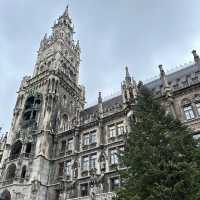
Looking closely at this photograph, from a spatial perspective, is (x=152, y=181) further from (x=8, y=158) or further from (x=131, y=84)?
(x=8, y=158)

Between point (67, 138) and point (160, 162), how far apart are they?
2065 cm

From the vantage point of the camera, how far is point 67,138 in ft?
106

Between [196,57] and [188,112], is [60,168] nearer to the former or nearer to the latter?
[188,112]

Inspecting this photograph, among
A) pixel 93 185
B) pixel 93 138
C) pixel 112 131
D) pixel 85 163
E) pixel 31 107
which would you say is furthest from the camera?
pixel 31 107

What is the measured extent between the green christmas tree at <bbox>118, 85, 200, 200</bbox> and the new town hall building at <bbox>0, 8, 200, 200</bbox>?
6.57 meters

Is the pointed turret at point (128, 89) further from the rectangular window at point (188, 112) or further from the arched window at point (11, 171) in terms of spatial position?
the arched window at point (11, 171)

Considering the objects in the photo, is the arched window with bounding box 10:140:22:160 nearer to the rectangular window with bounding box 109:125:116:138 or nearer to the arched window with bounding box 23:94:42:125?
the arched window with bounding box 23:94:42:125

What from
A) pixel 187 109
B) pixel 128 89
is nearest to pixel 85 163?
pixel 128 89

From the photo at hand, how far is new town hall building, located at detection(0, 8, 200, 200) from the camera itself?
25.6 m

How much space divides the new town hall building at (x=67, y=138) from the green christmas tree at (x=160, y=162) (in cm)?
657

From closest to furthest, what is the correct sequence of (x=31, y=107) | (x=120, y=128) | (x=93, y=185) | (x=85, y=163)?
1. (x=93, y=185)
2. (x=85, y=163)
3. (x=120, y=128)
4. (x=31, y=107)

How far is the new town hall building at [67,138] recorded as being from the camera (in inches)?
1006

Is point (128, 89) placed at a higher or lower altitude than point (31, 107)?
lower

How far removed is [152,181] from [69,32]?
52747 millimetres
